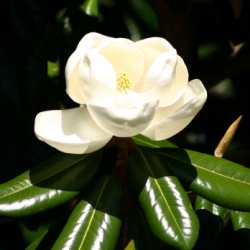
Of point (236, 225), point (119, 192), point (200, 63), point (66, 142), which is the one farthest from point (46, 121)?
A: point (200, 63)

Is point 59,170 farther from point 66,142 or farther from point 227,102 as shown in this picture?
point 227,102

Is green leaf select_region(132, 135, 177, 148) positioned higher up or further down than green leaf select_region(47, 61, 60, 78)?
higher up

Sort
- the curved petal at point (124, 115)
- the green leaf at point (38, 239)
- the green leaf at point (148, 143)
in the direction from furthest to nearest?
1. the green leaf at point (38, 239)
2. the green leaf at point (148, 143)
3. the curved petal at point (124, 115)

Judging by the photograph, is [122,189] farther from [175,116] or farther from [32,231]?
[32,231]

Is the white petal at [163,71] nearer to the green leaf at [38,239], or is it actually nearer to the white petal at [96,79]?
the white petal at [96,79]

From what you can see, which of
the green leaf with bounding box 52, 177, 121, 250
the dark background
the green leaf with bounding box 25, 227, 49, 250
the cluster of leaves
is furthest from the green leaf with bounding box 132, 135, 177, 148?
the dark background

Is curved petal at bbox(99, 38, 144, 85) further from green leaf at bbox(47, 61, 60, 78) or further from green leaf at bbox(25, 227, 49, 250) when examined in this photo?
green leaf at bbox(47, 61, 60, 78)

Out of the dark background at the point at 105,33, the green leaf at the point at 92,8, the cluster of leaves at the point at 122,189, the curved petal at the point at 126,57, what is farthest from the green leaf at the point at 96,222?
the green leaf at the point at 92,8
